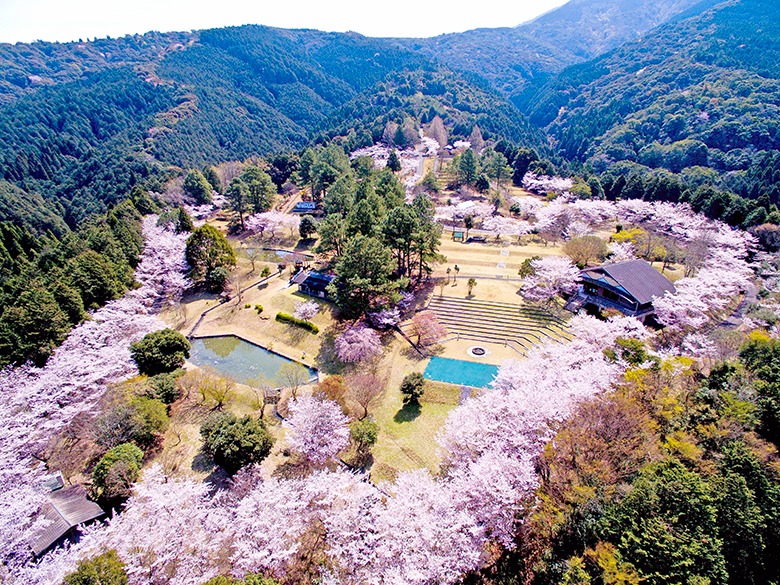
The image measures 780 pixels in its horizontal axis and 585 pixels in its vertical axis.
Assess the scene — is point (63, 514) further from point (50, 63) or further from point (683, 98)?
point (50, 63)

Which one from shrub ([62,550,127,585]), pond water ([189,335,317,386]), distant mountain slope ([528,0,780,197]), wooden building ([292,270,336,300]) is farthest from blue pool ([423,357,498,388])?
distant mountain slope ([528,0,780,197])

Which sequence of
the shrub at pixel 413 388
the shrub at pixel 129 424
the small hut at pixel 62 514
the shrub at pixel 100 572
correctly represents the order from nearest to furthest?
the shrub at pixel 100 572 < the small hut at pixel 62 514 < the shrub at pixel 129 424 < the shrub at pixel 413 388

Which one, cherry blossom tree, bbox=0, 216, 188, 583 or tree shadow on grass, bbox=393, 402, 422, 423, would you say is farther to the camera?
tree shadow on grass, bbox=393, 402, 422, 423

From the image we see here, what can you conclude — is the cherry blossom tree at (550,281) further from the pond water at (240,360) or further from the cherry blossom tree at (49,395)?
→ the cherry blossom tree at (49,395)

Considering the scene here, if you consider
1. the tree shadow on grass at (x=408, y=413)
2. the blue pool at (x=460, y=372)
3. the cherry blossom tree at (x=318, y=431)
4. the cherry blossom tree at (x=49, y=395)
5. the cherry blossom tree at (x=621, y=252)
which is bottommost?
the tree shadow on grass at (x=408, y=413)

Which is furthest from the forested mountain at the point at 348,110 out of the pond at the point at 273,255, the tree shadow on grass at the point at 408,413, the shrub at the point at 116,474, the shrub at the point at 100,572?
the shrub at the point at 100,572

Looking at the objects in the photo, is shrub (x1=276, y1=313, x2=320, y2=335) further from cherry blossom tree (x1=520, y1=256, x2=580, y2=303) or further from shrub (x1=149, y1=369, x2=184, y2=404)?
cherry blossom tree (x1=520, y1=256, x2=580, y2=303)
